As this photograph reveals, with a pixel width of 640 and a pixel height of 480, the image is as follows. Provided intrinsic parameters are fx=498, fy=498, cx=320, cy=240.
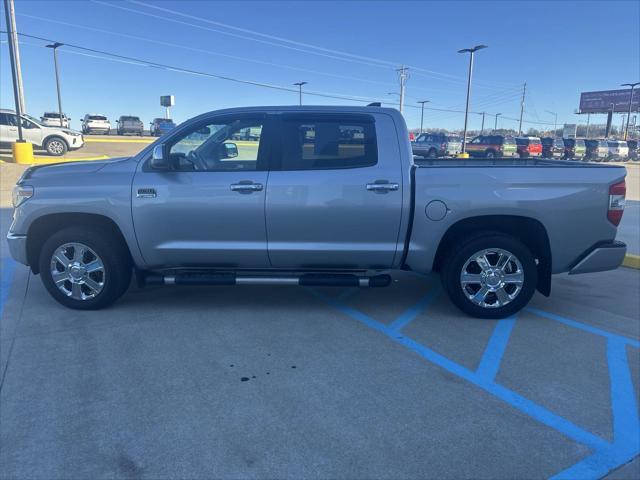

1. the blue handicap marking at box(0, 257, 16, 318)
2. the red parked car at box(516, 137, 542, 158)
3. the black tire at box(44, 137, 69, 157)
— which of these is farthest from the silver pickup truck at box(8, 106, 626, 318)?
the red parked car at box(516, 137, 542, 158)

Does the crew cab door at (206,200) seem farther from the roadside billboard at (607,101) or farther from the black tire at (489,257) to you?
the roadside billboard at (607,101)

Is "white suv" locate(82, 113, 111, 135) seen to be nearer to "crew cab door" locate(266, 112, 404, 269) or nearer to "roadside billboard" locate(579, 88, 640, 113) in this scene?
"crew cab door" locate(266, 112, 404, 269)

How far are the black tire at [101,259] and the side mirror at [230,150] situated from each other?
1.31 meters

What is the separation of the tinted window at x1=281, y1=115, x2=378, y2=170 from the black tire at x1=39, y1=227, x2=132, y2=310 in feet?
5.74

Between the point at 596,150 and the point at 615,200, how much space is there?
4134cm

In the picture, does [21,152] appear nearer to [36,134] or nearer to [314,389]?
[36,134]

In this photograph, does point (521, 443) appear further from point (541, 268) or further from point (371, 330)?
point (541, 268)

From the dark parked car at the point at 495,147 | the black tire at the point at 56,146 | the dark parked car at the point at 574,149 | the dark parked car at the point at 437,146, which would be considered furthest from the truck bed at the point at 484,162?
the dark parked car at the point at 574,149

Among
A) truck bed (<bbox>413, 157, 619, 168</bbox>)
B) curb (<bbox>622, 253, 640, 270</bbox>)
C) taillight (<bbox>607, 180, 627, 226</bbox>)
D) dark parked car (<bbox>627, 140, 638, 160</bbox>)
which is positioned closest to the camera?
taillight (<bbox>607, 180, 627, 226</bbox>)

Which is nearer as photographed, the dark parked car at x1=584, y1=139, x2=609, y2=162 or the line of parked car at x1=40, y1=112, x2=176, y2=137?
the dark parked car at x1=584, y1=139, x2=609, y2=162

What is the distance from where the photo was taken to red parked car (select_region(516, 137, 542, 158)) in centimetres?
3422

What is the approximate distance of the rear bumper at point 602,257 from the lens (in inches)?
175

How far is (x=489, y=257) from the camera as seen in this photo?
4574mm

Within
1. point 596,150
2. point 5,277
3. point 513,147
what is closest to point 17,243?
point 5,277
